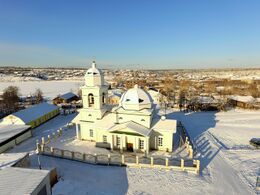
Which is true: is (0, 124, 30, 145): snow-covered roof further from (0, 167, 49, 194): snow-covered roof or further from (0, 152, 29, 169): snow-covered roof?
(0, 167, 49, 194): snow-covered roof

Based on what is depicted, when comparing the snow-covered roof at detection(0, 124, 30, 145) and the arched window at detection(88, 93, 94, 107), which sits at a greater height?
the arched window at detection(88, 93, 94, 107)

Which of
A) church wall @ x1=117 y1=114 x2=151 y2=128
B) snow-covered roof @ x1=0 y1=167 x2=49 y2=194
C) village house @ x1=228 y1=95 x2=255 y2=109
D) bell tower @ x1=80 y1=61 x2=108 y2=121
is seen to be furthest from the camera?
village house @ x1=228 y1=95 x2=255 y2=109

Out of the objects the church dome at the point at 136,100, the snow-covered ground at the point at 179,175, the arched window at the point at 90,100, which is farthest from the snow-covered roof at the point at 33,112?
the church dome at the point at 136,100

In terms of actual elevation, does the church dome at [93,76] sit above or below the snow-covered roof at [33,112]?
above

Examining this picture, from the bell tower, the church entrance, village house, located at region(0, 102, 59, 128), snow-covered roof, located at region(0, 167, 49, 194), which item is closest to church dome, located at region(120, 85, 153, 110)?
the bell tower

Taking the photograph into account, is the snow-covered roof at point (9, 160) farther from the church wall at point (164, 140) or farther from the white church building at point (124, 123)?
the church wall at point (164, 140)

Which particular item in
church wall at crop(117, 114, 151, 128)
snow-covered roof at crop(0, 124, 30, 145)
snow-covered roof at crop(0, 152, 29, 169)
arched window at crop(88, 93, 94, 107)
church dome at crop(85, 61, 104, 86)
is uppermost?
church dome at crop(85, 61, 104, 86)

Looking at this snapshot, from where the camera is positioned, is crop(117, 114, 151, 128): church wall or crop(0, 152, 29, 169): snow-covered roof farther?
crop(117, 114, 151, 128): church wall
